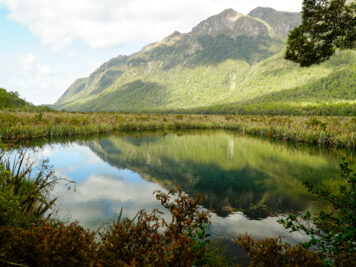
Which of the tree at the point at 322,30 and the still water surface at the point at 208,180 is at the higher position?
the tree at the point at 322,30

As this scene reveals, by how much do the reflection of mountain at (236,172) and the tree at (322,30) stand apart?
18.9 feet

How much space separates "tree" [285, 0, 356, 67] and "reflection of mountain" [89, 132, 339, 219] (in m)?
5.75

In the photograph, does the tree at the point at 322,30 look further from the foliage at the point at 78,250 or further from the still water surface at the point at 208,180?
the foliage at the point at 78,250

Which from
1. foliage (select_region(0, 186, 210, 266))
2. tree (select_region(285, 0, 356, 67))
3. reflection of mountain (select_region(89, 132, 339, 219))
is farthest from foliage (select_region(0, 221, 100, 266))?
tree (select_region(285, 0, 356, 67))

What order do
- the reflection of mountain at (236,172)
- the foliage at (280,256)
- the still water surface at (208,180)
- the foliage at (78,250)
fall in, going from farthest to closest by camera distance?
the reflection of mountain at (236,172) < the still water surface at (208,180) < the foliage at (280,256) < the foliage at (78,250)

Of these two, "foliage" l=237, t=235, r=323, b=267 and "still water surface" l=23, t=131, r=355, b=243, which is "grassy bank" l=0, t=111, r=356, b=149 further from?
"foliage" l=237, t=235, r=323, b=267

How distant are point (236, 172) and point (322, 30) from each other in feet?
25.3

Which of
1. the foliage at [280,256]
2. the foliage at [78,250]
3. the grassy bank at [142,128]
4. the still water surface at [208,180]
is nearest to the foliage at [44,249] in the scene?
the foliage at [78,250]

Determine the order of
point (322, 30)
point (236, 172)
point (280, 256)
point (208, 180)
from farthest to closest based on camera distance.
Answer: point (236, 172) → point (208, 180) → point (322, 30) → point (280, 256)

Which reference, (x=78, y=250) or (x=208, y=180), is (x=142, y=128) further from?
(x=78, y=250)

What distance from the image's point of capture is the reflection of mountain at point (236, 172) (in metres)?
7.54

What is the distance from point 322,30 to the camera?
9.73 m

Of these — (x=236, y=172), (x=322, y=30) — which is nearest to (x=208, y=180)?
(x=236, y=172)

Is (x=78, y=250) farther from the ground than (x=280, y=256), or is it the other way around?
(x=78, y=250)
